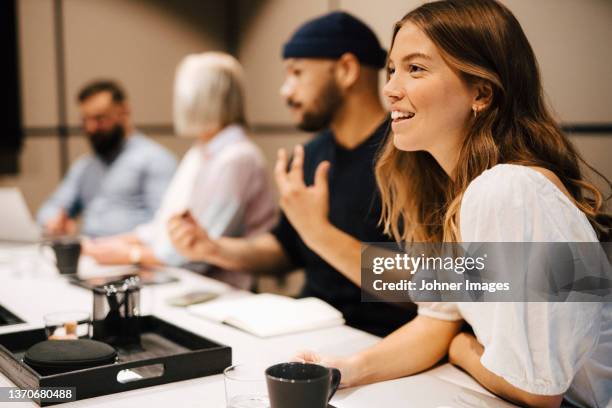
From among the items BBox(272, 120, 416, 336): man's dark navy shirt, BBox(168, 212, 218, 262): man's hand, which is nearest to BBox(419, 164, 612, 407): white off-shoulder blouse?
BBox(272, 120, 416, 336): man's dark navy shirt

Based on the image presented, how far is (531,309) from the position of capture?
1079 millimetres

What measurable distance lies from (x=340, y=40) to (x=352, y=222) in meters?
0.59

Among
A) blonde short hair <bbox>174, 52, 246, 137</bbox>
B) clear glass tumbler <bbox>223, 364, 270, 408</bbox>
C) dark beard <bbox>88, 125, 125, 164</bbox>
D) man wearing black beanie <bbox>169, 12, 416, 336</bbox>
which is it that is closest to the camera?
clear glass tumbler <bbox>223, 364, 270, 408</bbox>

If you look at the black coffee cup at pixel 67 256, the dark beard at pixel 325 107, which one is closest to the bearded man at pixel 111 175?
the black coffee cup at pixel 67 256

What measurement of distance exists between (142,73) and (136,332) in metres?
3.39

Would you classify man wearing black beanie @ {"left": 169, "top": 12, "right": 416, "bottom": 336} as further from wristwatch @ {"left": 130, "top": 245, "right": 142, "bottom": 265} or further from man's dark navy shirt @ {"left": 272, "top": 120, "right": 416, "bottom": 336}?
wristwatch @ {"left": 130, "top": 245, "right": 142, "bottom": 265}

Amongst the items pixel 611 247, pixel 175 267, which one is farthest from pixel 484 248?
pixel 175 267

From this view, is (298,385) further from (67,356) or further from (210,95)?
(210,95)

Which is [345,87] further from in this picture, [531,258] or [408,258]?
[531,258]

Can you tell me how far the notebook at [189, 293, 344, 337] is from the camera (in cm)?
159

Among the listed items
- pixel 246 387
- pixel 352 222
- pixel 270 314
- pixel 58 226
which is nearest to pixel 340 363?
pixel 246 387

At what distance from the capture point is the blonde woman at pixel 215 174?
9.20ft

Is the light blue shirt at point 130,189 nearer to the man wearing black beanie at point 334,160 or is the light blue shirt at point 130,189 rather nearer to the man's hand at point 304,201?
the man wearing black beanie at point 334,160

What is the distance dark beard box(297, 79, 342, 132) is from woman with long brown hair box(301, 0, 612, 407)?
86 cm
